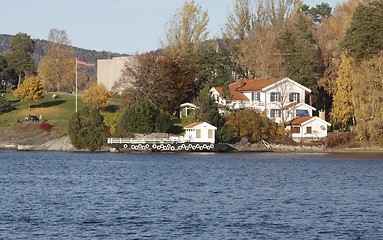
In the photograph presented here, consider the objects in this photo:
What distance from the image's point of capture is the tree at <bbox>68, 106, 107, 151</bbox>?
287 ft

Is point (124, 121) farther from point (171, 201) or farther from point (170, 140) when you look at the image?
point (171, 201)

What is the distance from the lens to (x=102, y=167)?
65.6 meters

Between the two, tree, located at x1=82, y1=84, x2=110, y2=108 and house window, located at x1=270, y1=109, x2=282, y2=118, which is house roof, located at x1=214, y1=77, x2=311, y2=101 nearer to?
house window, located at x1=270, y1=109, x2=282, y2=118

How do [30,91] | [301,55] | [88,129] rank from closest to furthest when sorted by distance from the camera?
[88,129], [301,55], [30,91]

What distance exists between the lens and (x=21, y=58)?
142 m

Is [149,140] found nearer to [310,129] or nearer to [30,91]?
[310,129]

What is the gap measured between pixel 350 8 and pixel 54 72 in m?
60.6

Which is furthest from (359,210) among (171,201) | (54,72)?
(54,72)

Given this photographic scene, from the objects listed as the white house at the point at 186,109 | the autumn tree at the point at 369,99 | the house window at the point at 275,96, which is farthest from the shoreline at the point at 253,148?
the white house at the point at 186,109

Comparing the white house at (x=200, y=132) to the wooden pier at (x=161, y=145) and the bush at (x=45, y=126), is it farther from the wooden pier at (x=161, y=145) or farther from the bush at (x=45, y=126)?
the bush at (x=45, y=126)

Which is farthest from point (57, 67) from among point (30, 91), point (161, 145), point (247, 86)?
point (161, 145)

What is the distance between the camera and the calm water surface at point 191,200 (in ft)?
102

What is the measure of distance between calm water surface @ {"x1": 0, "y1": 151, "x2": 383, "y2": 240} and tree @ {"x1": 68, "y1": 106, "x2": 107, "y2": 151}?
51.6 ft

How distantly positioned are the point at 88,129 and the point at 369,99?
28.8m
